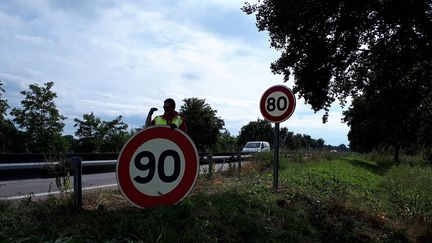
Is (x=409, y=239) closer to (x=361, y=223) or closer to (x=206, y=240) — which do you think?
(x=361, y=223)

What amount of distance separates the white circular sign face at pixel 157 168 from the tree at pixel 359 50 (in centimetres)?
1004

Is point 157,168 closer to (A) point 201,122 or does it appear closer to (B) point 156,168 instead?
(B) point 156,168

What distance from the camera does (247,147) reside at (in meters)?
40.2

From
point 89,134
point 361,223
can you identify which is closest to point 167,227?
point 361,223

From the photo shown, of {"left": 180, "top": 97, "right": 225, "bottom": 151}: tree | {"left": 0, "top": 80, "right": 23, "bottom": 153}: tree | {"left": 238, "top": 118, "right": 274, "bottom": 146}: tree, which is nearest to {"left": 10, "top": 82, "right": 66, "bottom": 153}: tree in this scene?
{"left": 0, "top": 80, "right": 23, "bottom": 153}: tree

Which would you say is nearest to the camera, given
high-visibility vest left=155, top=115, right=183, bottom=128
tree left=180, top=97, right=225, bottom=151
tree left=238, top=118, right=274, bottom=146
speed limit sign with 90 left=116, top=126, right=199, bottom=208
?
speed limit sign with 90 left=116, top=126, right=199, bottom=208

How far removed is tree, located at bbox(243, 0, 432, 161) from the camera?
13469 millimetres

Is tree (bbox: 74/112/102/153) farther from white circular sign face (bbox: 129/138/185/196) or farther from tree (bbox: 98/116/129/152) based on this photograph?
white circular sign face (bbox: 129/138/185/196)

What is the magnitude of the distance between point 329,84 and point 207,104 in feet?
206

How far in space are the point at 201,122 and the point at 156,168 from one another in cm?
7157

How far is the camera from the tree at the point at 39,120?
143 ft

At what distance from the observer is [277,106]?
9320 mm

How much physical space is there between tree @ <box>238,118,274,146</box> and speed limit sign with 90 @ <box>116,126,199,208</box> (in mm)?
104606

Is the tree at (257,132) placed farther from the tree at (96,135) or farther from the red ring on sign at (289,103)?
the red ring on sign at (289,103)
